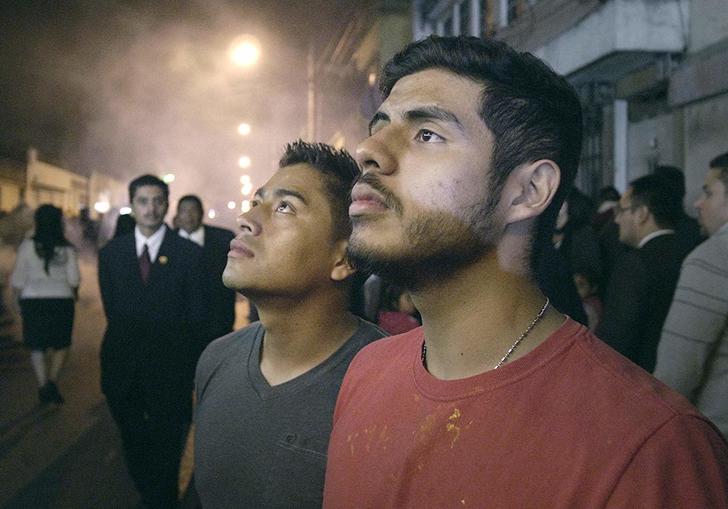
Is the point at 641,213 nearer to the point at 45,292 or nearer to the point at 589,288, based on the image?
the point at 589,288

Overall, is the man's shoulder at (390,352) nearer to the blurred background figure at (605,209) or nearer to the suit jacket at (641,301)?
the suit jacket at (641,301)

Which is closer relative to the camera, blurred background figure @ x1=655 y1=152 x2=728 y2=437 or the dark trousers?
blurred background figure @ x1=655 y1=152 x2=728 y2=437

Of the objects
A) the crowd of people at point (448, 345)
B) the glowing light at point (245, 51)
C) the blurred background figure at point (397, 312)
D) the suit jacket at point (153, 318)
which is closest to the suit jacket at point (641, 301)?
the crowd of people at point (448, 345)

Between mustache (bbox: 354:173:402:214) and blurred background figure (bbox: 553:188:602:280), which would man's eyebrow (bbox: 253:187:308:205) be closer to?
mustache (bbox: 354:173:402:214)

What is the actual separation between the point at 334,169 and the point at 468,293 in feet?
4.12

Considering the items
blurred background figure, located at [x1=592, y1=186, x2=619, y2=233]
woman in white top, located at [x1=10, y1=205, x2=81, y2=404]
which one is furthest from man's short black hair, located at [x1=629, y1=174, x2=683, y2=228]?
woman in white top, located at [x1=10, y1=205, x2=81, y2=404]

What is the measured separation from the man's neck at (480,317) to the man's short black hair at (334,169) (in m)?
1.02

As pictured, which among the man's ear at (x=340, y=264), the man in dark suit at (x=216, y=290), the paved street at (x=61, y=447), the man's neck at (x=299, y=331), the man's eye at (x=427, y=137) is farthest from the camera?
the man in dark suit at (x=216, y=290)

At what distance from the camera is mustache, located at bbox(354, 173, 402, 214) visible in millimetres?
1470

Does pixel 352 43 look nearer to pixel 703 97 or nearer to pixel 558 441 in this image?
pixel 703 97

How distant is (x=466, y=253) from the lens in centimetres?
145

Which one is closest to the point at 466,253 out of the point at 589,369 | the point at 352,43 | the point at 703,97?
the point at 589,369

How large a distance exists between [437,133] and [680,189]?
354 cm

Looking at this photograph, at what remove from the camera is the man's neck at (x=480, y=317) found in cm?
139
